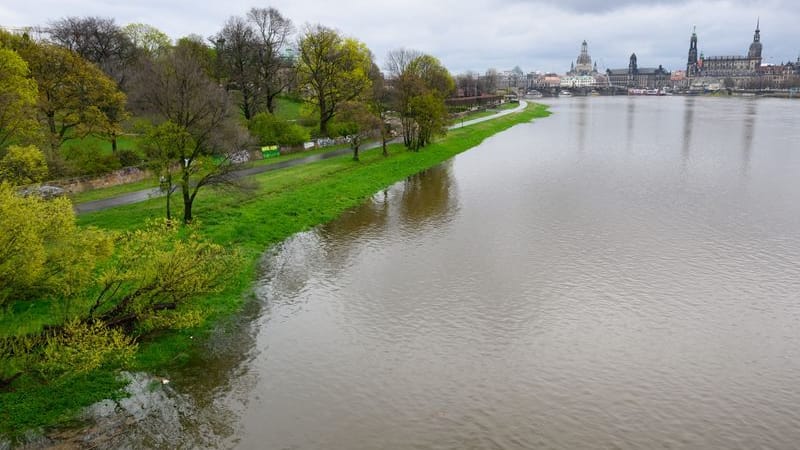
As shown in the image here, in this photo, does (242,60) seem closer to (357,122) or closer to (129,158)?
(357,122)

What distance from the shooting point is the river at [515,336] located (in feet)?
47.5

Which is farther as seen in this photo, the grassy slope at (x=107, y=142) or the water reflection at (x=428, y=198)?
the grassy slope at (x=107, y=142)

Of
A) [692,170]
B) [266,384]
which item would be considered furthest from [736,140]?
[266,384]

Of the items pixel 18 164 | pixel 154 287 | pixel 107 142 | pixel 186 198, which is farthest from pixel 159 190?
pixel 107 142

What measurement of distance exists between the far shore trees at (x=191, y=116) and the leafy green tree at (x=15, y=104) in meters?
6.93

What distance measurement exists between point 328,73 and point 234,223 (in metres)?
36.7

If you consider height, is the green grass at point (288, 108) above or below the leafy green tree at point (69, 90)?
below

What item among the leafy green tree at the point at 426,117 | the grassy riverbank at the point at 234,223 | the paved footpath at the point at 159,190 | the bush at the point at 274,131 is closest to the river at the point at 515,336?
the grassy riverbank at the point at 234,223

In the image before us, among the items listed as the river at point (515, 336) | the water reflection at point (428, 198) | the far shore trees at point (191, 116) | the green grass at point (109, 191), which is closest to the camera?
the river at point (515, 336)

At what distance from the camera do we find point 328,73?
208 feet

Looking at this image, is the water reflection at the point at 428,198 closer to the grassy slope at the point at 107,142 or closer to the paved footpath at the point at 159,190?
the paved footpath at the point at 159,190

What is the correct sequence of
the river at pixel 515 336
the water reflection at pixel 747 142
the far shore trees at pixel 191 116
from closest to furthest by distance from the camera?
1. the river at pixel 515 336
2. the far shore trees at pixel 191 116
3. the water reflection at pixel 747 142

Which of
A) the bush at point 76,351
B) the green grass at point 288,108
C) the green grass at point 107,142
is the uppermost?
the green grass at point 288,108

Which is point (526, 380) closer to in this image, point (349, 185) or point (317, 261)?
point (317, 261)
